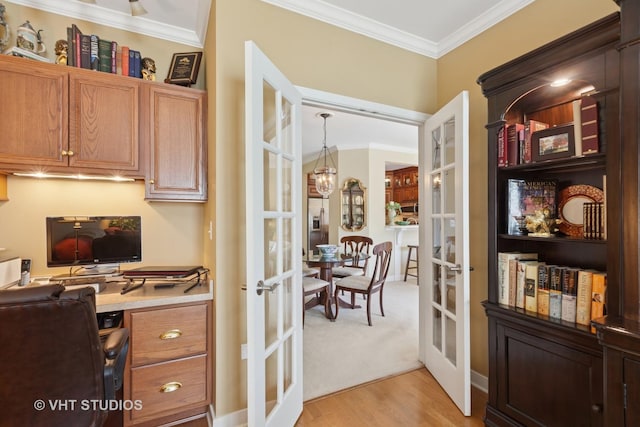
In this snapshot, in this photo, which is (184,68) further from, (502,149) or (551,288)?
(551,288)

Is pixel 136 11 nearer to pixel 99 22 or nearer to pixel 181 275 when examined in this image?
pixel 99 22

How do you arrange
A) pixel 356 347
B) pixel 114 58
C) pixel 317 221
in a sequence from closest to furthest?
pixel 114 58, pixel 356 347, pixel 317 221

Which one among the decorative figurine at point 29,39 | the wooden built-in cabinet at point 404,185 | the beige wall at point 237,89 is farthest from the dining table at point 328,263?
the wooden built-in cabinet at point 404,185

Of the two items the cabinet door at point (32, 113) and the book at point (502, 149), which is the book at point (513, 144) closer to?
the book at point (502, 149)

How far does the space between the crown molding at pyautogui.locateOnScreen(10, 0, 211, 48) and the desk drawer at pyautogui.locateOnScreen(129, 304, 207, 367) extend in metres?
2.01

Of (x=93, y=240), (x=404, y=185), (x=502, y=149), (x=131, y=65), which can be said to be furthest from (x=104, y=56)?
(x=404, y=185)

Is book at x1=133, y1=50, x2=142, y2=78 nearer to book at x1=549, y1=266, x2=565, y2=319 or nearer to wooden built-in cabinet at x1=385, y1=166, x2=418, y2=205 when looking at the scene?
book at x1=549, y1=266, x2=565, y2=319

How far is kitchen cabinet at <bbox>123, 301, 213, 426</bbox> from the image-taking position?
1670mm

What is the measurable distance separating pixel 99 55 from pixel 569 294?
3173 mm

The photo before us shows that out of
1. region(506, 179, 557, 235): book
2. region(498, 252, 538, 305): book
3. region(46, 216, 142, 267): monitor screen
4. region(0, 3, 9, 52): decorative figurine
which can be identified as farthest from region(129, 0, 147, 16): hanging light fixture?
region(498, 252, 538, 305): book

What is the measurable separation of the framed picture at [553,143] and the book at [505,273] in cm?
57

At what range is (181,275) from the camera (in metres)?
1.89

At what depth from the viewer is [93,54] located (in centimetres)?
190

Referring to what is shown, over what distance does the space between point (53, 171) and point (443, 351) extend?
294cm
